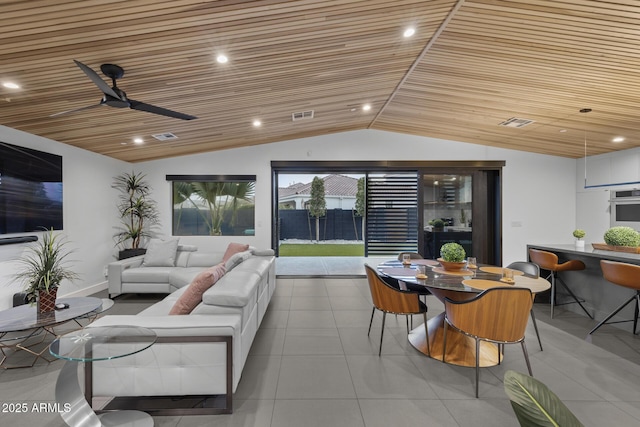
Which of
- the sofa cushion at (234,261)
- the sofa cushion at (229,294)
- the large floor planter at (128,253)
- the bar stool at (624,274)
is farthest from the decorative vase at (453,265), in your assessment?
the large floor planter at (128,253)

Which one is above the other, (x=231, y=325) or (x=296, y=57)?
(x=296, y=57)

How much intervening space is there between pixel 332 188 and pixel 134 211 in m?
7.18

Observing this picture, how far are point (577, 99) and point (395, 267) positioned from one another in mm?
3034

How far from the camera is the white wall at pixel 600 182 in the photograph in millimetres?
4836

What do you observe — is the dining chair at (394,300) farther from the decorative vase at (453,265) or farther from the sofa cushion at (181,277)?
the sofa cushion at (181,277)

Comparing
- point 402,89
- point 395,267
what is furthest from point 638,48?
point 395,267

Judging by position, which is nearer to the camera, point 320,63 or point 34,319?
point 34,319

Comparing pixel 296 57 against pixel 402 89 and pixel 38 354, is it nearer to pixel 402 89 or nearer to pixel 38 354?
pixel 402 89

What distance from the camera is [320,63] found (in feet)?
10.2

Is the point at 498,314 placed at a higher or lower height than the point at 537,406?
lower

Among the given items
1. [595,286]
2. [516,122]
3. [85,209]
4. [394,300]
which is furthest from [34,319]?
[516,122]

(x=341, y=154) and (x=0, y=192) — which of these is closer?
(x=0, y=192)

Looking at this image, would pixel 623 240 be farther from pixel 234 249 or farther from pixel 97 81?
pixel 97 81

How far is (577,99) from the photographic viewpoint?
3539 millimetres
